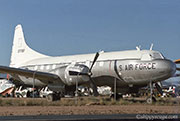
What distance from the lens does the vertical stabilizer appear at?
115ft

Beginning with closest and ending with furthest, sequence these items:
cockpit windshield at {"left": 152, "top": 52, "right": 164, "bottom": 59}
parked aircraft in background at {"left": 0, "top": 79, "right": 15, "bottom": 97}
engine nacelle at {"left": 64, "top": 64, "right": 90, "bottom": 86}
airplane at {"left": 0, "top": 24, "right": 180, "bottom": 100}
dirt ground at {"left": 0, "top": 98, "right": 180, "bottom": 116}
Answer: dirt ground at {"left": 0, "top": 98, "right": 180, "bottom": 116}, airplane at {"left": 0, "top": 24, "right": 180, "bottom": 100}, cockpit windshield at {"left": 152, "top": 52, "right": 164, "bottom": 59}, engine nacelle at {"left": 64, "top": 64, "right": 90, "bottom": 86}, parked aircraft in background at {"left": 0, "top": 79, "right": 15, "bottom": 97}

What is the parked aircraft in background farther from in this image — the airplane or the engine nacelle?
the engine nacelle

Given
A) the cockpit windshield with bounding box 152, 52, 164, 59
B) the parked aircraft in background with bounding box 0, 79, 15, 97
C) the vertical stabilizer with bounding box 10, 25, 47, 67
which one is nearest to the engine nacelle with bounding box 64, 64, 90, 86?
the cockpit windshield with bounding box 152, 52, 164, 59

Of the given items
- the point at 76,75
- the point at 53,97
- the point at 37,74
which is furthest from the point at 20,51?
the point at 76,75

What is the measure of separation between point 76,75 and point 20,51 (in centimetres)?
1535

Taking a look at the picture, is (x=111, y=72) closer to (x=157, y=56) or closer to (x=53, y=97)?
(x=157, y=56)

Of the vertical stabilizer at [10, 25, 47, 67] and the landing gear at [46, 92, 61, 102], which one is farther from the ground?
the vertical stabilizer at [10, 25, 47, 67]

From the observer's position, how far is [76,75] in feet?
76.0

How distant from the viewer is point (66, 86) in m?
24.3

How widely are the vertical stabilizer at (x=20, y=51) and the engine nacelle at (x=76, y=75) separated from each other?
11384 millimetres

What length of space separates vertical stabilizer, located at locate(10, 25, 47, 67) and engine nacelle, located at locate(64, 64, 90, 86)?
37.3ft

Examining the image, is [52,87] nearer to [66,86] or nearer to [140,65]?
[66,86]

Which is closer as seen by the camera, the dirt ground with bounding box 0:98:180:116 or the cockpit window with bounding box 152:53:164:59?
the dirt ground with bounding box 0:98:180:116

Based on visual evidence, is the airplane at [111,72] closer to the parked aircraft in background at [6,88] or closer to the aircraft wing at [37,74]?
the aircraft wing at [37,74]
